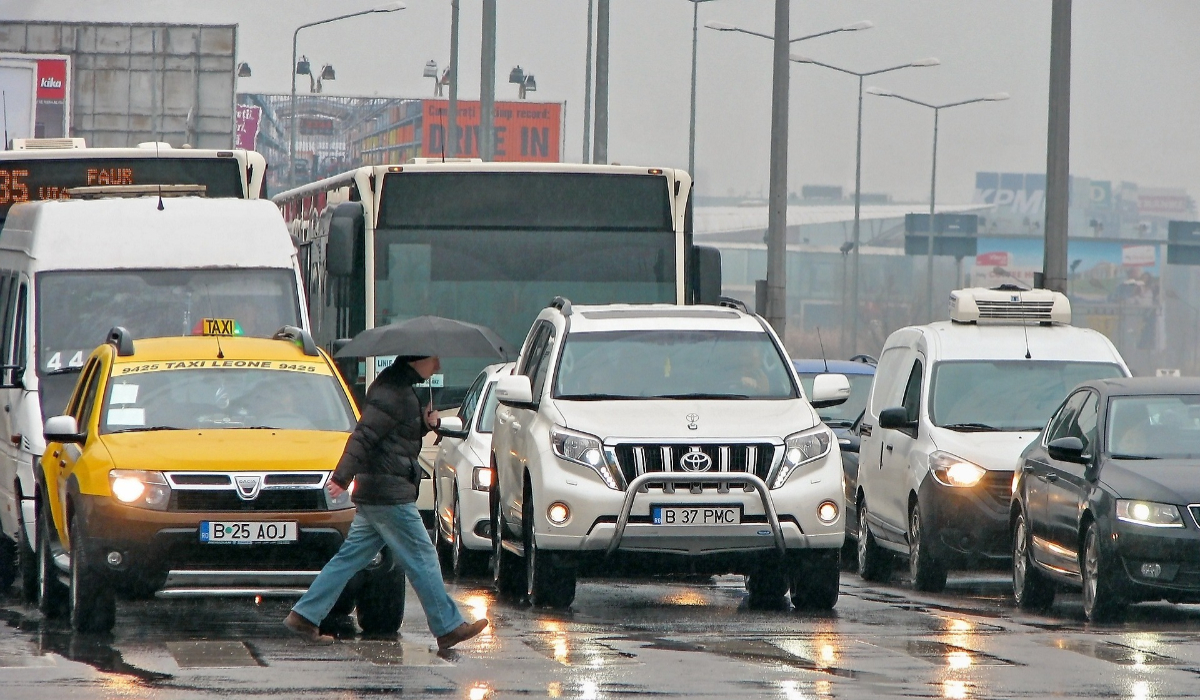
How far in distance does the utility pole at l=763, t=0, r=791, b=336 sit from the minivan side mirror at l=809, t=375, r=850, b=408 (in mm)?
12594

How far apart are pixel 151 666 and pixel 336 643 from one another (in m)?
1.34

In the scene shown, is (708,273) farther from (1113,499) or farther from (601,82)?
(601,82)

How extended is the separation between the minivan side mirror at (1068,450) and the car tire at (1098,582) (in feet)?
1.34

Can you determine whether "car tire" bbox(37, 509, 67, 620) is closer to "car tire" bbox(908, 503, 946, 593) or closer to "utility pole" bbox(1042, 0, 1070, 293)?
"car tire" bbox(908, 503, 946, 593)

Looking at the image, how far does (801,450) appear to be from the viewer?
12820mm

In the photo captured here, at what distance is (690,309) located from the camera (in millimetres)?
14289

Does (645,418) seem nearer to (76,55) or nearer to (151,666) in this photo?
(151,666)

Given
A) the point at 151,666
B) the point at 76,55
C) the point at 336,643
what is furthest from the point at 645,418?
the point at 76,55

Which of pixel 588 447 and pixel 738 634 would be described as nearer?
pixel 738 634

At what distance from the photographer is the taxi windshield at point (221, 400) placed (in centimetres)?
1215

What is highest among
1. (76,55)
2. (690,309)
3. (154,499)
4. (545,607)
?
(76,55)

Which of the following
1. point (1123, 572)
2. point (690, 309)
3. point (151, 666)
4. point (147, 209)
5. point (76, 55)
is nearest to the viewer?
point (151, 666)

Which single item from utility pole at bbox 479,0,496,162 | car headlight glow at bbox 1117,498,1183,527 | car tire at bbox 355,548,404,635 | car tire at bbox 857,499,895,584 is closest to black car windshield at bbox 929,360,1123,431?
car tire at bbox 857,499,895,584

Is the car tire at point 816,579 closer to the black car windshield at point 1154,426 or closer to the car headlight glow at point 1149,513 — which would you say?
the car headlight glow at point 1149,513
